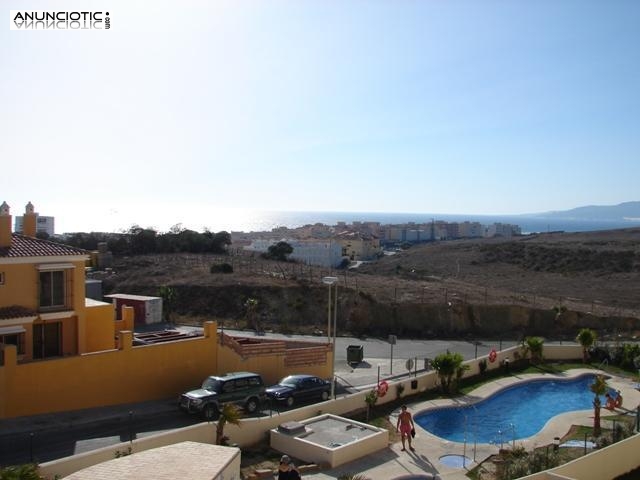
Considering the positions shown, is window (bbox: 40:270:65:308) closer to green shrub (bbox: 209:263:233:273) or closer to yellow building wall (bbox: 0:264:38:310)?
yellow building wall (bbox: 0:264:38:310)

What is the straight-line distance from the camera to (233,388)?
23.2m

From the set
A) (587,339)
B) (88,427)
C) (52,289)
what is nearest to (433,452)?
(88,427)

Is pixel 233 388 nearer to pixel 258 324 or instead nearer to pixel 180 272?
pixel 258 324

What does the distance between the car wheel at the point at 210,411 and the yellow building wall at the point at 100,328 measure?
702cm

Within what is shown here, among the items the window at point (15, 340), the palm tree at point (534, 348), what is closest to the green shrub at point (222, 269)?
the palm tree at point (534, 348)

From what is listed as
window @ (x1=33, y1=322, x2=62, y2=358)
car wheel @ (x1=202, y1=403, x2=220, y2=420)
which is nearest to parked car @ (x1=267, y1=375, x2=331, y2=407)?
car wheel @ (x1=202, y1=403, x2=220, y2=420)

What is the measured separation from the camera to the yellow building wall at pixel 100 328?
26422 mm

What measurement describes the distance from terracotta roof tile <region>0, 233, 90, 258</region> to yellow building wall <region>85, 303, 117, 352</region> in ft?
10.2

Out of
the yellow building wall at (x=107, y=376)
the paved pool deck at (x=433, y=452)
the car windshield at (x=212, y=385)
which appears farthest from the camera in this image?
the car windshield at (x=212, y=385)

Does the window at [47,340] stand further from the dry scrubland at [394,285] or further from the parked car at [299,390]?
the dry scrubland at [394,285]

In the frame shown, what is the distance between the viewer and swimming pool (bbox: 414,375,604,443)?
23516 millimetres

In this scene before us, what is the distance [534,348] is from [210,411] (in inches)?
758

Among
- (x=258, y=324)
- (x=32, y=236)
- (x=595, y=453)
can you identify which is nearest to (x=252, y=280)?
(x=258, y=324)

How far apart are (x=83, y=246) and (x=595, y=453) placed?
76735 mm
